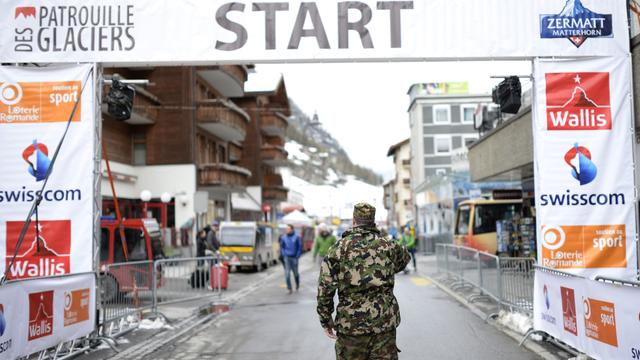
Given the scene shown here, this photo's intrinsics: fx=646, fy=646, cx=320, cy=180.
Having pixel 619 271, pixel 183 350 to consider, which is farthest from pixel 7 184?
pixel 619 271

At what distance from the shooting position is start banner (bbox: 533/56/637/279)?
29.6ft

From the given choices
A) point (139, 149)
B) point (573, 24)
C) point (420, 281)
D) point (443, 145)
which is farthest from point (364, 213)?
point (443, 145)

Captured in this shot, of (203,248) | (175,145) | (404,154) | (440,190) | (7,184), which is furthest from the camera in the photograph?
(404,154)

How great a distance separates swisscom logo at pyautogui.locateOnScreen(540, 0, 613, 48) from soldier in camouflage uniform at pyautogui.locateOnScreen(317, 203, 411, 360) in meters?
5.71

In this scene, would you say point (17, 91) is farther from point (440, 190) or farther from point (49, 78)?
point (440, 190)

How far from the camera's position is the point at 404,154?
7712 cm

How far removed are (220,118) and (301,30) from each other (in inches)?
1014

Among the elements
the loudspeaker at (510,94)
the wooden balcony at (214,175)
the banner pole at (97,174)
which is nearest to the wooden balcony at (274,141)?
the wooden balcony at (214,175)

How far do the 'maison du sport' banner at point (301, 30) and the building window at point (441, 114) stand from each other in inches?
2004

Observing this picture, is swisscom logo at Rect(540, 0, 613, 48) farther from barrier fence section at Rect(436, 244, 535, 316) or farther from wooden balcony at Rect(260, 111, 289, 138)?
wooden balcony at Rect(260, 111, 289, 138)

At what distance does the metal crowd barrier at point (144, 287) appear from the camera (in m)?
10.1

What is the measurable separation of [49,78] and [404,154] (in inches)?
2731

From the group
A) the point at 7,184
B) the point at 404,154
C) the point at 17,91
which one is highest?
the point at 404,154

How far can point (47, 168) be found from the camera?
895cm
